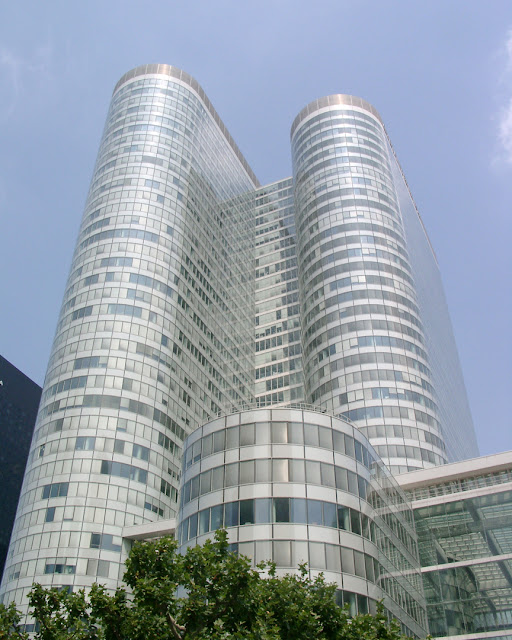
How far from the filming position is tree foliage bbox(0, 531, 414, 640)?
30.0m

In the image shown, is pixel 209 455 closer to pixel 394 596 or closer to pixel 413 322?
pixel 394 596

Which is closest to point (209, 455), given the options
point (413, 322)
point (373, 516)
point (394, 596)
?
point (373, 516)

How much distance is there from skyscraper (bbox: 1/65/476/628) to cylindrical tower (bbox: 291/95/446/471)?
30cm

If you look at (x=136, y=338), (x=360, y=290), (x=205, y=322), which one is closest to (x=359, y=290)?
(x=360, y=290)

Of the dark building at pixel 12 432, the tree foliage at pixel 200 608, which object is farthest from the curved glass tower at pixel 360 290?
the dark building at pixel 12 432

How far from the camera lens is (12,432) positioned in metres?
160

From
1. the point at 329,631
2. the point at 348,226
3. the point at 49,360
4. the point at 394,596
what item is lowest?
the point at 329,631

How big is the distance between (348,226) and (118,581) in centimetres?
7430

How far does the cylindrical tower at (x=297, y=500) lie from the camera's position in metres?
46.2

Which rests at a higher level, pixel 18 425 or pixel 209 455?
pixel 18 425

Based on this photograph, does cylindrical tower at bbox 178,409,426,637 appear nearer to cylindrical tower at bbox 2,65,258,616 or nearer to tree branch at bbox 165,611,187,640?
tree branch at bbox 165,611,187,640

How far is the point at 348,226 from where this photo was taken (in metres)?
123

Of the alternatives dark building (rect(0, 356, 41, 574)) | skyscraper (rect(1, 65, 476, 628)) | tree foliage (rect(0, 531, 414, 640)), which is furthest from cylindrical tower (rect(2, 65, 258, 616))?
dark building (rect(0, 356, 41, 574))

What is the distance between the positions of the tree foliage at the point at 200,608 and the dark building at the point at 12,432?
12823 centimetres
